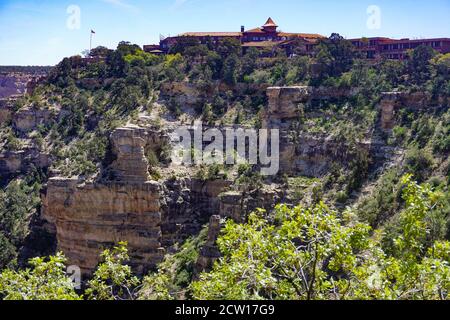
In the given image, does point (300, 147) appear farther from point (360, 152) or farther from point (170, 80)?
point (170, 80)

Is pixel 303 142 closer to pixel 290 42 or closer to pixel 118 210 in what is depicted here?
pixel 118 210

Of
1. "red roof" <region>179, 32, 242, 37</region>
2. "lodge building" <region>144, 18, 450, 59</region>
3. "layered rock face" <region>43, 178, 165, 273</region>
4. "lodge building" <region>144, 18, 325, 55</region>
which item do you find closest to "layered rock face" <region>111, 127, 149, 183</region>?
"layered rock face" <region>43, 178, 165, 273</region>

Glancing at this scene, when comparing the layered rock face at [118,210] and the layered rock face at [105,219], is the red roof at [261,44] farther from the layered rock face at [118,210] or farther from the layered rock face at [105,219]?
the layered rock face at [105,219]

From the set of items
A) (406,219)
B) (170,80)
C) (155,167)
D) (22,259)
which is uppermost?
(170,80)

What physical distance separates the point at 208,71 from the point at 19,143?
18145 millimetres

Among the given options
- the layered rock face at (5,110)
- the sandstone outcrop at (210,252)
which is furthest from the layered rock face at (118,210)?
the layered rock face at (5,110)

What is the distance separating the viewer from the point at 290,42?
5497 centimetres

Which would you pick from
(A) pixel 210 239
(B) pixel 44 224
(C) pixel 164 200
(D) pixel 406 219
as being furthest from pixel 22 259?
(D) pixel 406 219

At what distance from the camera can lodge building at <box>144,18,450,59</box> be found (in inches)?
2076

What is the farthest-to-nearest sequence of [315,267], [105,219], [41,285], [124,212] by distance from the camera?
[105,219]
[124,212]
[315,267]
[41,285]

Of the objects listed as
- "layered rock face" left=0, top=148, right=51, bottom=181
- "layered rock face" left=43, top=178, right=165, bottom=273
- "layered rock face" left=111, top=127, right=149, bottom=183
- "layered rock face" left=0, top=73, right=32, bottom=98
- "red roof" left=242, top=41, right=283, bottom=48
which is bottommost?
"layered rock face" left=43, top=178, right=165, bottom=273

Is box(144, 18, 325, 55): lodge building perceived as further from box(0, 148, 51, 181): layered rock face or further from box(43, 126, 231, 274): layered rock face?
box(43, 126, 231, 274): layered rock face

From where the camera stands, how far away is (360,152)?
115 feet

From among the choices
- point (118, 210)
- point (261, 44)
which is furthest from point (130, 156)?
point (261, 44)
